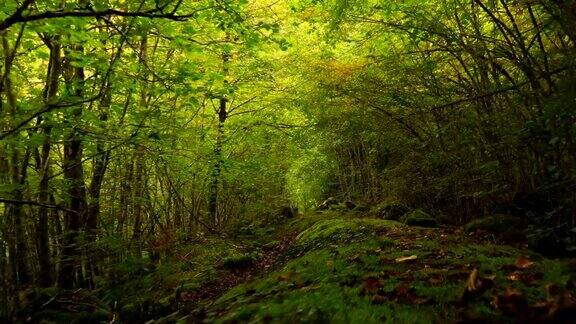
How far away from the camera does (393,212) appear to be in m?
10.4

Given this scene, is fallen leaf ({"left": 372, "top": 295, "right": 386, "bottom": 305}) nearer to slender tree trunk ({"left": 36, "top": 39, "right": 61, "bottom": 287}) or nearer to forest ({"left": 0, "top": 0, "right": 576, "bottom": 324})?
forest ({"left": 0, "top": 0, "right": 576, "bottom": 324})

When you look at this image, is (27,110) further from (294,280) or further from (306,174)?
(306,174)

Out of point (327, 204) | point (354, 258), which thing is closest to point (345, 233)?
point (354, 258)

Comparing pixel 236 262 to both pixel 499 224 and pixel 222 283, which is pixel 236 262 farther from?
pixel 499 224

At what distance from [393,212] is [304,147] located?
4.91 meters

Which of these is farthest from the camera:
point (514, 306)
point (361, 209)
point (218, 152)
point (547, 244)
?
point (361, 209)

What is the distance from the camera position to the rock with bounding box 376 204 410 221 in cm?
1027

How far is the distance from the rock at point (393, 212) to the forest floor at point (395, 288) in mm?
2420

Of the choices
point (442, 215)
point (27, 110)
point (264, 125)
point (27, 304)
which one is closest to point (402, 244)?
point (442, 215)

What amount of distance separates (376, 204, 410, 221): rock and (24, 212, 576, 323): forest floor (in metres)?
2.42

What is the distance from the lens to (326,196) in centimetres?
2345

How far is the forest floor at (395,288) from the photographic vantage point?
2.85 meters

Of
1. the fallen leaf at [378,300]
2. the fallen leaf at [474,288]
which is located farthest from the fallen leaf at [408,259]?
the fallen leaf at [474,288]

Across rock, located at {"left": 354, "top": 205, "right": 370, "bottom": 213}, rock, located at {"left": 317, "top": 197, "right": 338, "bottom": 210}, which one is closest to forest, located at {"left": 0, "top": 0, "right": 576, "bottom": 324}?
rock, located at {"left": 354, "top": 205, "right": 370, "bottom": 213}
